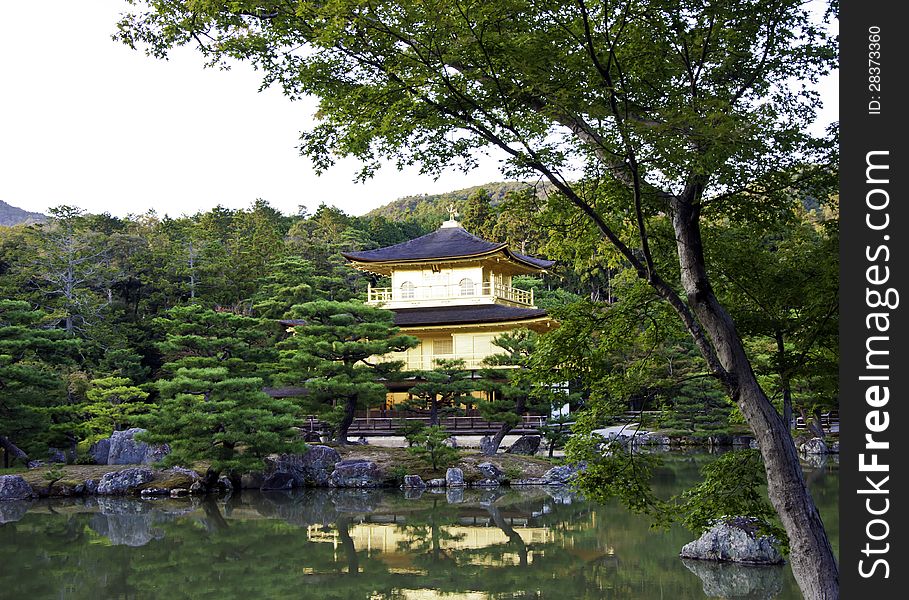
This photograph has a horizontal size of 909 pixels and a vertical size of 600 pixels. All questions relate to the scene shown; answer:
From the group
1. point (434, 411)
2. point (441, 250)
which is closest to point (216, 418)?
point (434, 411)

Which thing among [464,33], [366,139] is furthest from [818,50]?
[366,139]

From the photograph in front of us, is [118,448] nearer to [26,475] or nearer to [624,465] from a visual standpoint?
[26,475]

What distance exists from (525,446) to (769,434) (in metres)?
14.7

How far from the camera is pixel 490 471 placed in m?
17.2

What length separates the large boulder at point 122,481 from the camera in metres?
16.1

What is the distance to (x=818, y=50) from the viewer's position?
5594mm

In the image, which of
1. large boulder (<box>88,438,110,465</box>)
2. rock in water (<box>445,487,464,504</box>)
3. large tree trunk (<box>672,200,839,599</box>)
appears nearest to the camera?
large tree trunk (<box>672,200,839,599</box>)

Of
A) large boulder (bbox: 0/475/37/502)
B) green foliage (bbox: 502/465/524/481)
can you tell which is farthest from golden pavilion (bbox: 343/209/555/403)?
large boulder (bbox: 0/475/37/502)

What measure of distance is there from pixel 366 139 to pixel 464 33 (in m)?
0.99

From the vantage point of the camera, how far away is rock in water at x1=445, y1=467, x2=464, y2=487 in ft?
54.9

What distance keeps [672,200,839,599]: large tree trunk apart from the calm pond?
109 inches

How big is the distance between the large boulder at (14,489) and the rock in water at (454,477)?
7339 millimetres

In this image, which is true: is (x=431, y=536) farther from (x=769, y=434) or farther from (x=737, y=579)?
(x=769, y=434)

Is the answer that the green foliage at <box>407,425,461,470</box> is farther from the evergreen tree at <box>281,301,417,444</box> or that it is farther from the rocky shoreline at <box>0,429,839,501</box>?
the evergreen tree at <box>281,301,417,444</box>
